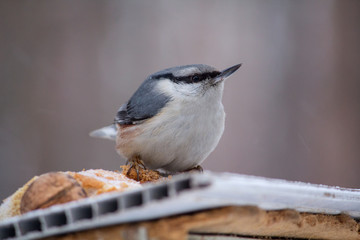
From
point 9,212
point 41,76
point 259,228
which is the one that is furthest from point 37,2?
point 259,228

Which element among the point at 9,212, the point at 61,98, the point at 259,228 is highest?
the point at 61,98

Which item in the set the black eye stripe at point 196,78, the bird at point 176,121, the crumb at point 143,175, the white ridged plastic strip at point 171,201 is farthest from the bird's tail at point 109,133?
the white ridged plastic strip at point 171,201

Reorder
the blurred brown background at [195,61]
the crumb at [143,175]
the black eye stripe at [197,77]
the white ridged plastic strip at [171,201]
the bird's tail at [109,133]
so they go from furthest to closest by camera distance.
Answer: the blurred brown background at [195,61], the bird's tail at [109,133], the black eye stripe at [197,77], the crumb at [143,175], the white ridged plastic strip at [171,201]

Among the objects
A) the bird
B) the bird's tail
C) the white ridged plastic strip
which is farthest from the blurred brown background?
the white ridged plastic strip

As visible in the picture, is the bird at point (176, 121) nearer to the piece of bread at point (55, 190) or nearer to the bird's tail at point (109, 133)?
the bird's tail at point (109, 133)

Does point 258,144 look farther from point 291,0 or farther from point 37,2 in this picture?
point 37,2

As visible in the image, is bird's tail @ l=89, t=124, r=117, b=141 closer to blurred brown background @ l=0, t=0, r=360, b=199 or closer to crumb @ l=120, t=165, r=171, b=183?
crumb @ l=120, t=165, r=171, b=183
